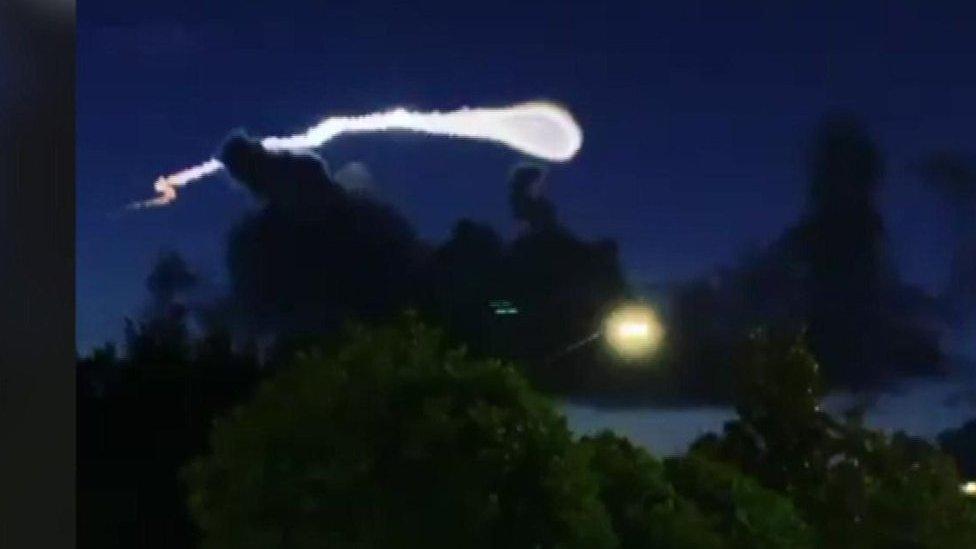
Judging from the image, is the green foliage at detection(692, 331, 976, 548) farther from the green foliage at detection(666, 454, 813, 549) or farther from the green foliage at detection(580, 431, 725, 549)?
the green foliage at detection(580, 431, 725, 549)

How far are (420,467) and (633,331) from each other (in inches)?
64.4

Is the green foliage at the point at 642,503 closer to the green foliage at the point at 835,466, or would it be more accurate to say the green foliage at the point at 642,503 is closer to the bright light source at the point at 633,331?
the green foliage at the point at 835,466

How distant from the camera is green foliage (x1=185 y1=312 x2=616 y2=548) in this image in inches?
157

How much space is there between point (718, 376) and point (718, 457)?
374mm

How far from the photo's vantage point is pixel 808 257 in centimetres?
561

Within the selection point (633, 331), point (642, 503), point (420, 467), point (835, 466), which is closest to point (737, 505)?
point (642, 503)

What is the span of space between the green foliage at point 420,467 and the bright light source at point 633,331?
4.39 ft

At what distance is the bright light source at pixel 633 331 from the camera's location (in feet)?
17.7

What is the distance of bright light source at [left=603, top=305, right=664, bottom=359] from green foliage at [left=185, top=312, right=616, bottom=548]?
4.39 feet

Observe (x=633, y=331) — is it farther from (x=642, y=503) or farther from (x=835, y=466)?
(x=642, y=503)

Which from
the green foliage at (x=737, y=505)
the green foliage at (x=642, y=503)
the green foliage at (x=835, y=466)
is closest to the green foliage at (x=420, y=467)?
the green foliage at (x=642, y=503)

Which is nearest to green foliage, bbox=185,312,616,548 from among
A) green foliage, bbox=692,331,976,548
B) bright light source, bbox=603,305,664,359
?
green foliage, bbox=692,331,976,548

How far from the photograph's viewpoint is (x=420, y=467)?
3.98m

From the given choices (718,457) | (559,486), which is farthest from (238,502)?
(718,457)
